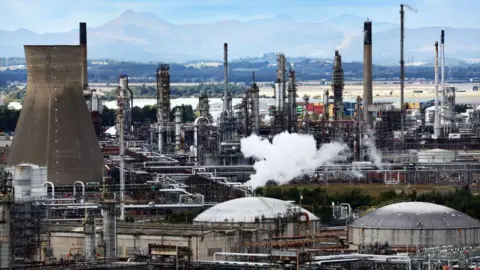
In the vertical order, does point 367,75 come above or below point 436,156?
above

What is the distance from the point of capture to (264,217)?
155ft

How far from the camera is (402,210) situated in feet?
159

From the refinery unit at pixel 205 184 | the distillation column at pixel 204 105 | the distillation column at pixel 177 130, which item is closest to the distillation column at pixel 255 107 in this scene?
the refinery unit at pixel 205 184

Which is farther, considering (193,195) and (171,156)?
(171,156)

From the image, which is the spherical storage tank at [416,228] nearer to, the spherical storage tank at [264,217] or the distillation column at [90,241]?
the spherical storage tank at [264,217]

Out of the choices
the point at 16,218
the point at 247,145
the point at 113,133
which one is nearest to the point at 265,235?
the point at 16,218

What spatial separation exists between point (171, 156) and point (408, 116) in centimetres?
3383

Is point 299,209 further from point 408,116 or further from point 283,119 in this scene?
point 408,116

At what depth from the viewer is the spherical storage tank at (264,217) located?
1850 inches

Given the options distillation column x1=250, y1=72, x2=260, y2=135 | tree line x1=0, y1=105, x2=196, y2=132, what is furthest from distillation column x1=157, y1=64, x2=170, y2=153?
tree line x1=0, y1=105, x2=196, y2=132

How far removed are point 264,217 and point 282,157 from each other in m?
28.5

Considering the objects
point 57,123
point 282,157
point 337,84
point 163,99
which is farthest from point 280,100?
point 57,123

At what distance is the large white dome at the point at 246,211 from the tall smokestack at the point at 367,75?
169 feet

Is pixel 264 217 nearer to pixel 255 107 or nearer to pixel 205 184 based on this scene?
pixel 205 184
